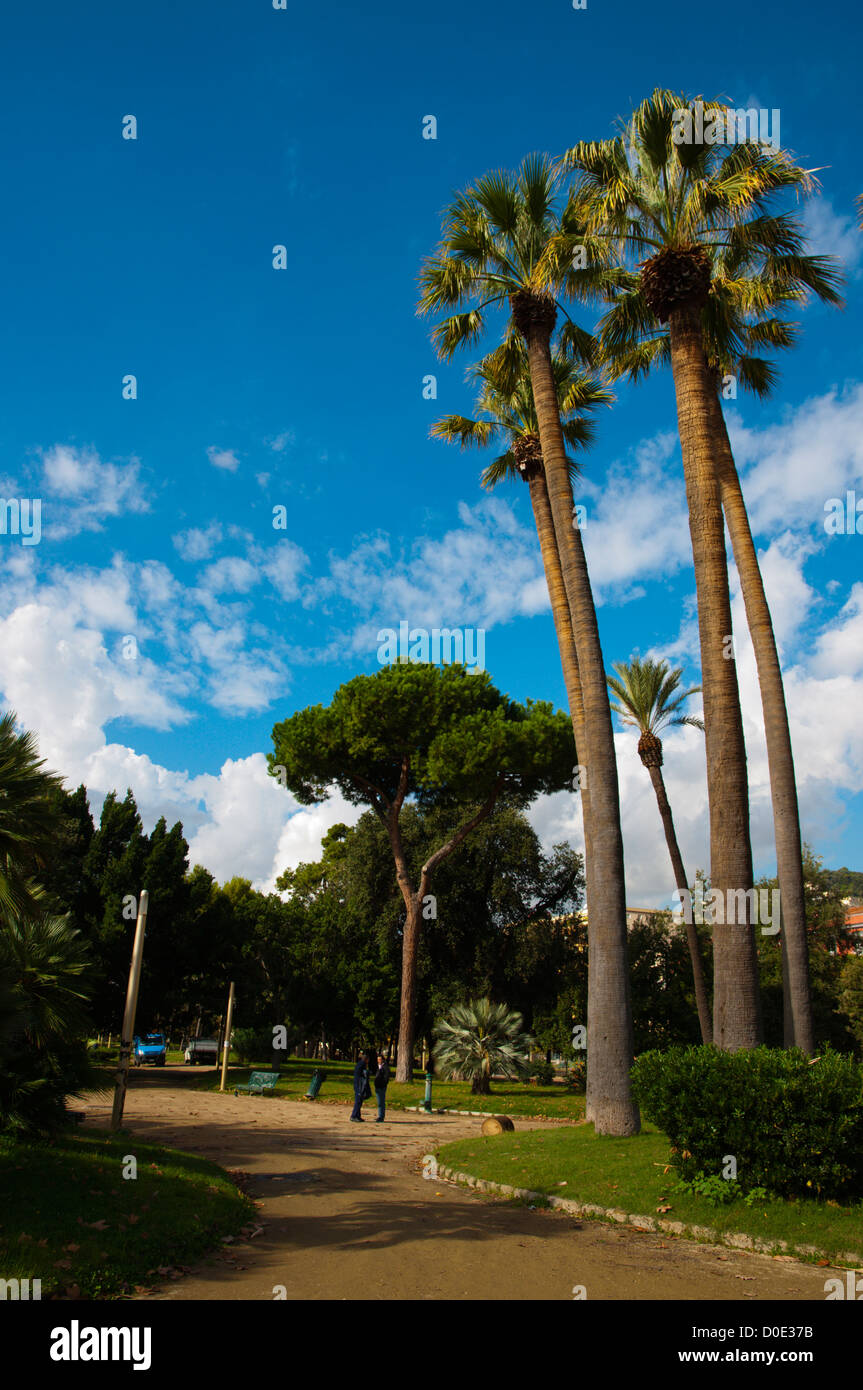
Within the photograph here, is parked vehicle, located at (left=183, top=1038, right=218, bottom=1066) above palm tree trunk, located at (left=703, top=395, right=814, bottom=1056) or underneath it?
underneath

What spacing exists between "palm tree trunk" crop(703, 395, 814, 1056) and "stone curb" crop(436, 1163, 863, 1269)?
16.8ft

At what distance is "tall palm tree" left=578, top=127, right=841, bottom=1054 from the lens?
1361 cm

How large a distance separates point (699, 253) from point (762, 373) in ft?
14.5

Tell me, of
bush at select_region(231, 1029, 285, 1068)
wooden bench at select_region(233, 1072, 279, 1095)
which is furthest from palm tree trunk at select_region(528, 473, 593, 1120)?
bush at select_region(231, 1029, 285, 1068)

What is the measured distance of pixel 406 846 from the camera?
1389 inches

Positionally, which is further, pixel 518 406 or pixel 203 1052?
pixel 203 1052

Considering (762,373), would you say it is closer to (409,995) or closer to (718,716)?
(718,716)

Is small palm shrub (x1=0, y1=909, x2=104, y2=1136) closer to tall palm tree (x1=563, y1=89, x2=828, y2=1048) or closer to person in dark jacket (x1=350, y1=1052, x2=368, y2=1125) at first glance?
tall palm tree (x1=563, y1=89, x2=828, y2=1048)

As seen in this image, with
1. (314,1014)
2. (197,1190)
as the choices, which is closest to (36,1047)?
(197,1190)

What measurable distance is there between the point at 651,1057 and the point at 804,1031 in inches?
166

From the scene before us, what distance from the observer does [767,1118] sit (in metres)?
8.31

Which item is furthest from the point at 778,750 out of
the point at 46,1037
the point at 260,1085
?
the point at 260,1085

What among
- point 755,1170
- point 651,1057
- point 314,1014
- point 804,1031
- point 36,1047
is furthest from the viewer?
point 314,1014
